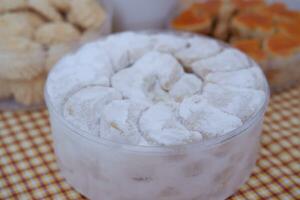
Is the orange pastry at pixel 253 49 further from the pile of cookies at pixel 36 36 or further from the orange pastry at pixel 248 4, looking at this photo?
the pile of cookies at pixel 36 36

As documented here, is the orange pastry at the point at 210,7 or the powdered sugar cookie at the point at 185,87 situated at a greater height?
the orange pastry at the point at 210,7

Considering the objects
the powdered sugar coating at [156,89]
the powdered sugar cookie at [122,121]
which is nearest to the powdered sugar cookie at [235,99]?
the powdered sugar coating at [156,89]

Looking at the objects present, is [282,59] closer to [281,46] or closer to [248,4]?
[281,46]

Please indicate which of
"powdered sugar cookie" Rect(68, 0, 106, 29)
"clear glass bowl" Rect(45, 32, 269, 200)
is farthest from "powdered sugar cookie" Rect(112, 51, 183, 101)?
"powdered sugar cookie" Rect(68, 0, 106, 29)

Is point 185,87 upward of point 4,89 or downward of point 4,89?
upward

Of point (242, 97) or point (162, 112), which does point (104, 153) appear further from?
point (242, 97)

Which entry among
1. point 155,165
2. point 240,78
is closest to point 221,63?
point 240,78
